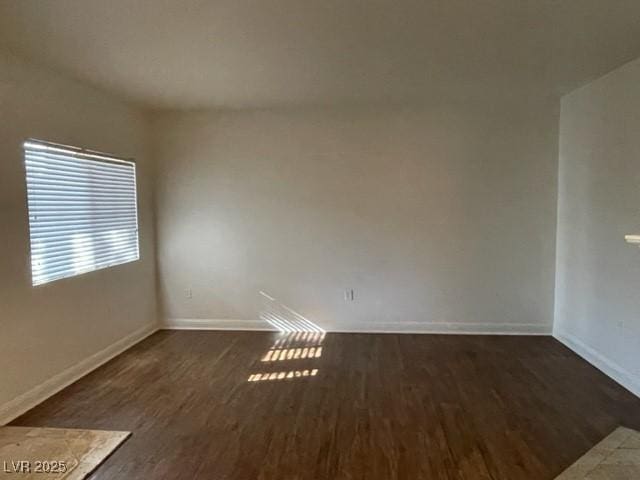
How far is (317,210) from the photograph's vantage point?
491cm

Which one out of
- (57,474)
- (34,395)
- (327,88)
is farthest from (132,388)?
(327,88)

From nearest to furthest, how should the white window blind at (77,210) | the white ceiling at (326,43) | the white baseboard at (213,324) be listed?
the white ceiling at (326,43), the white window blind at (77,210), the white baseboard at (213,324)

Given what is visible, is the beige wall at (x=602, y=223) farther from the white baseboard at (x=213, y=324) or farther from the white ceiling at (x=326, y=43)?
the white baseboard at (x=213, y=324)

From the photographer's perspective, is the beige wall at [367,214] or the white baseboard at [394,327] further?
the white baseboard at [394,327]

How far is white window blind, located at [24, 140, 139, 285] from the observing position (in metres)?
3.27

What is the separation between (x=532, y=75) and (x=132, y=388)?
399cm

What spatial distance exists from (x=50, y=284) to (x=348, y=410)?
238 centimetres

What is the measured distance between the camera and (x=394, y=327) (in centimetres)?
494

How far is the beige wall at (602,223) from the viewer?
→ 3.33 meters

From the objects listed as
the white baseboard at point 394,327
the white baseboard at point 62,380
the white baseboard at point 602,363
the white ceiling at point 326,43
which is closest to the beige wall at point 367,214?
the white baseboard at point 394,327

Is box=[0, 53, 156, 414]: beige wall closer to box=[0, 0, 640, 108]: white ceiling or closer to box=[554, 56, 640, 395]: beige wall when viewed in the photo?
box=[0, 0, 640, 108]: white ceiling

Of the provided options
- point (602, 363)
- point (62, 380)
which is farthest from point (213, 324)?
point (602, 363)

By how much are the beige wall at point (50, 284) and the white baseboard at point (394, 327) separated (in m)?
0.69

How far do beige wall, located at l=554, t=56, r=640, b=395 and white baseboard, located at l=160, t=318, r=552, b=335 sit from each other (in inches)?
14.5
